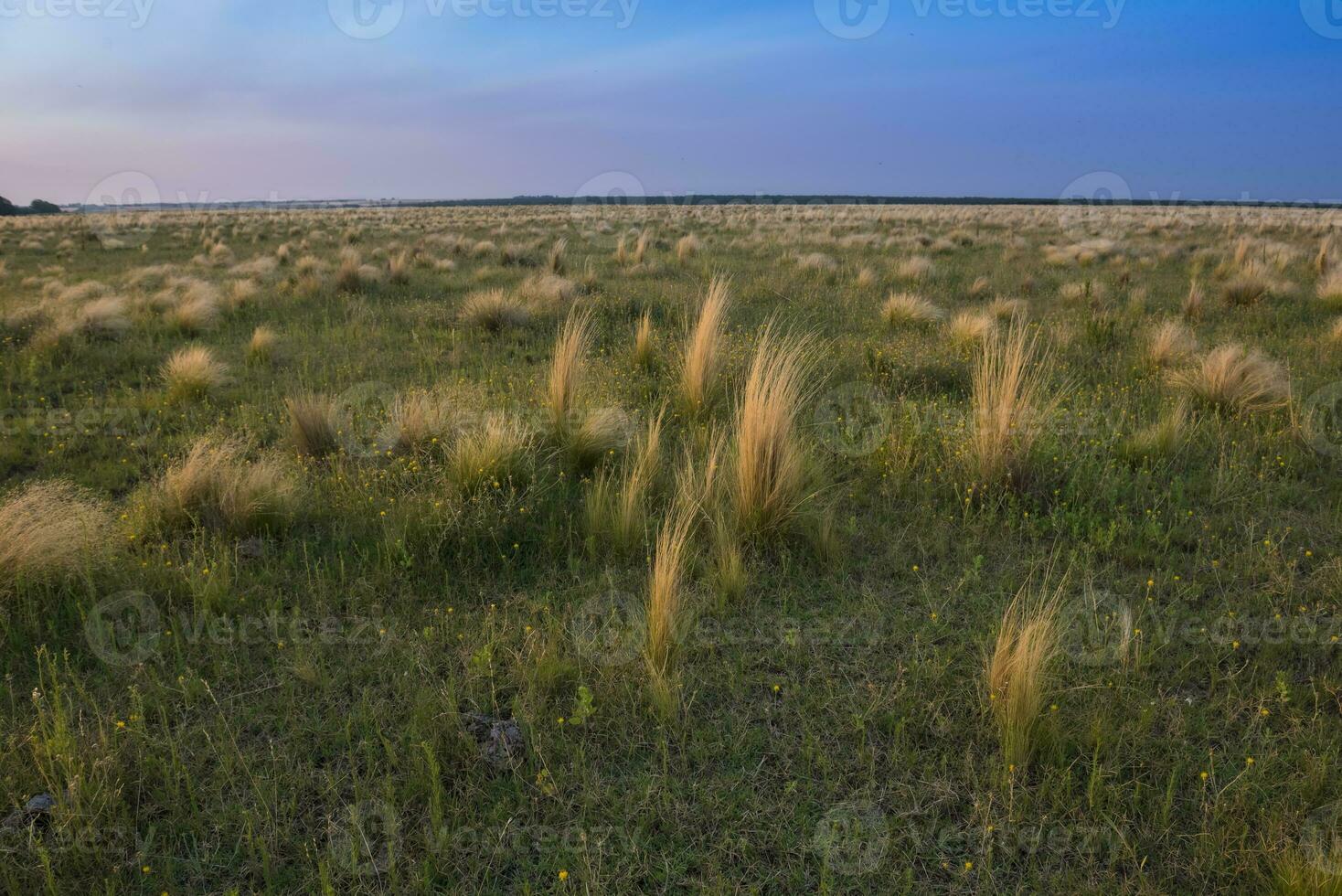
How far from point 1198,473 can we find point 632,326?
565 cm

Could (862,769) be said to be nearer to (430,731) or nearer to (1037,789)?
(1037,789)

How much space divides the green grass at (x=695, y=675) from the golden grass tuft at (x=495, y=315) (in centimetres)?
278

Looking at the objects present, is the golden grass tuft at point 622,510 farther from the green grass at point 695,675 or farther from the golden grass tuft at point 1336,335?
the golden grass tuft at point 1336,335

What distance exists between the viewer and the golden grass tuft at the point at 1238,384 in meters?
5.13

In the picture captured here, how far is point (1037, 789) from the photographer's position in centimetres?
225

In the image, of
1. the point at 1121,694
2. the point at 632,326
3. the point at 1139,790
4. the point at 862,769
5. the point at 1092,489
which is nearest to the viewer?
the point at 1139,790

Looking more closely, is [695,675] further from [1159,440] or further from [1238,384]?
[1238,384]

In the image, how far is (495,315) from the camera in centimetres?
809

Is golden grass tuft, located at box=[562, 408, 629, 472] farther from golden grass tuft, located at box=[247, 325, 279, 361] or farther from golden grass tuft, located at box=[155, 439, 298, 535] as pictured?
golden grass tuft, located at box=[247, 325, 279, 361]

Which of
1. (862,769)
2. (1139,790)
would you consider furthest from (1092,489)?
(862,769)

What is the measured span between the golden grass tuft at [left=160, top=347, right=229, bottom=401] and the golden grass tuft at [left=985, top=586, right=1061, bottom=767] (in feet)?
20.1

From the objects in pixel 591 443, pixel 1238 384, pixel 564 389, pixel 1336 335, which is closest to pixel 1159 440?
pixel 1238 384

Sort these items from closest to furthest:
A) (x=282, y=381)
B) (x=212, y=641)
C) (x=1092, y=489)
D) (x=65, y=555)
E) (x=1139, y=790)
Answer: (x=1139, y=790), (x=212, y=641), (x=65, y=555), (x=1092, y=489), (x=282, y=381)

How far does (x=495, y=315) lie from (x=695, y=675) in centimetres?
620
